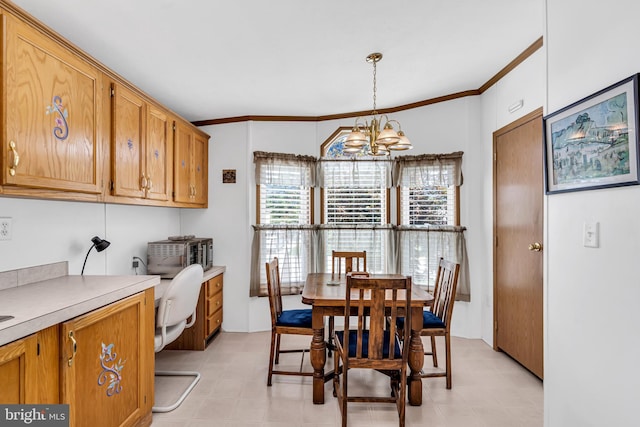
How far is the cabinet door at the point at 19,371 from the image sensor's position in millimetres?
1234

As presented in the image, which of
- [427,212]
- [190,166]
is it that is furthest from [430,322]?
[190,166]

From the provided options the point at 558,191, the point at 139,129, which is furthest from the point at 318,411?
the point at 139,129

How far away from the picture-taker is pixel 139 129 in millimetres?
2691

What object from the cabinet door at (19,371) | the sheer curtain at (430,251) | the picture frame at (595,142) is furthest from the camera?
the sheer curtain at (430,251)

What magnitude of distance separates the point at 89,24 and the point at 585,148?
2.82m

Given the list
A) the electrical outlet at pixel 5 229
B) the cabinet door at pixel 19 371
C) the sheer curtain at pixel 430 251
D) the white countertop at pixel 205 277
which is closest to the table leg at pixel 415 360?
the sheer curtain at pixel 430 251

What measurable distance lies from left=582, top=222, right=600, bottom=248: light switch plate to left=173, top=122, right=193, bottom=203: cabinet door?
3.09m

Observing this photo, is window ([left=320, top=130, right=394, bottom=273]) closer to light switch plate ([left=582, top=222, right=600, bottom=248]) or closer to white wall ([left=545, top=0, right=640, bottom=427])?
white wall ([left=545, top=0, right=640, bottom=427])

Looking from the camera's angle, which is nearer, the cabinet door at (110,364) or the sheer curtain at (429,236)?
the cabinet door at (110,364)

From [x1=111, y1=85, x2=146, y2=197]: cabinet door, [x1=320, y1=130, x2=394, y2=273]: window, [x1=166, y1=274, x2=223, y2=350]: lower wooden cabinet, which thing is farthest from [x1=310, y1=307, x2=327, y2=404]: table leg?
[x1=320, y1=130, x2=394, y2=273]: window

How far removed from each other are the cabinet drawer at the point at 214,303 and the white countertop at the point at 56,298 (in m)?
1.38

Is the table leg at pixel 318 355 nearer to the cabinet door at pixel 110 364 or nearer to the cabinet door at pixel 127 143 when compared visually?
the cabinet door at pixel 110 364

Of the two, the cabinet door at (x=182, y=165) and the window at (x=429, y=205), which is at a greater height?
the cabinet door at (x=182, y=165)

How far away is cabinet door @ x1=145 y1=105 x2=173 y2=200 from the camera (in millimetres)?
2834
